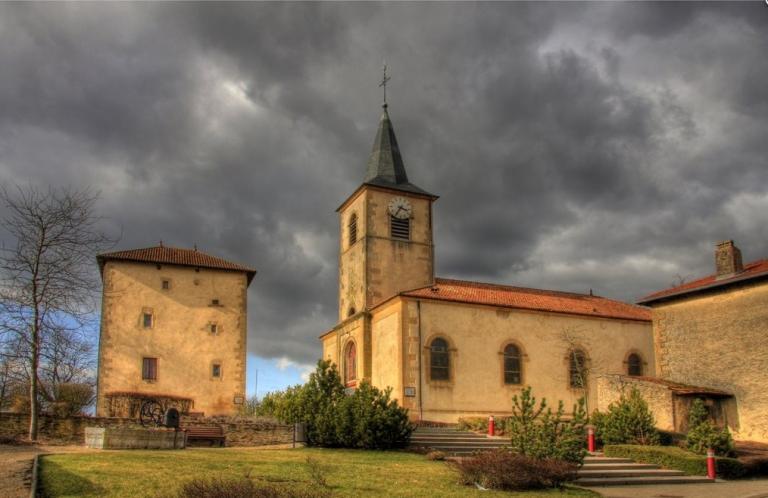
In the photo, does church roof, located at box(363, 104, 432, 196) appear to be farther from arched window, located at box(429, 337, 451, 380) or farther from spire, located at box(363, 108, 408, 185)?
arched window, located at box(429, 337, 451, 380)

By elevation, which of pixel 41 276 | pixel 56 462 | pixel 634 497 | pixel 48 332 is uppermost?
pixel 41 276

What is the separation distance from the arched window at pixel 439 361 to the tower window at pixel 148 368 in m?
14.1

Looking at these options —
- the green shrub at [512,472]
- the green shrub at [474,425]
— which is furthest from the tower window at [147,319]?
the green shrub at [512,472]

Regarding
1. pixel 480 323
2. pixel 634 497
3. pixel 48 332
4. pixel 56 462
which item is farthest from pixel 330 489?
pixel 480 323

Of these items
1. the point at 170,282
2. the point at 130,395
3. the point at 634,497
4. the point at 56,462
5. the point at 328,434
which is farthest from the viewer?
the point at 170,282

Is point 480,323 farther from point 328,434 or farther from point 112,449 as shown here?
point 112,449

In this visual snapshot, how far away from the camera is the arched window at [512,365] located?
3519 centimetres


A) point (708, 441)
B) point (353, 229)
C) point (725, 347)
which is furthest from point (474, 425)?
point (353, 229)

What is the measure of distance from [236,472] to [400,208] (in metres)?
27.4

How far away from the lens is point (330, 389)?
23922 millimetres

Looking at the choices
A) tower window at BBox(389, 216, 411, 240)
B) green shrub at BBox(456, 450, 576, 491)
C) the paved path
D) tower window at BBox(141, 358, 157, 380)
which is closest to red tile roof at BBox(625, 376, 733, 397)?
the paved path

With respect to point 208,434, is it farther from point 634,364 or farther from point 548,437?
point 634,364

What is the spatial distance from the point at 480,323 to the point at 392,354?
465 centimetres

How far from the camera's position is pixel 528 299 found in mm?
37938
